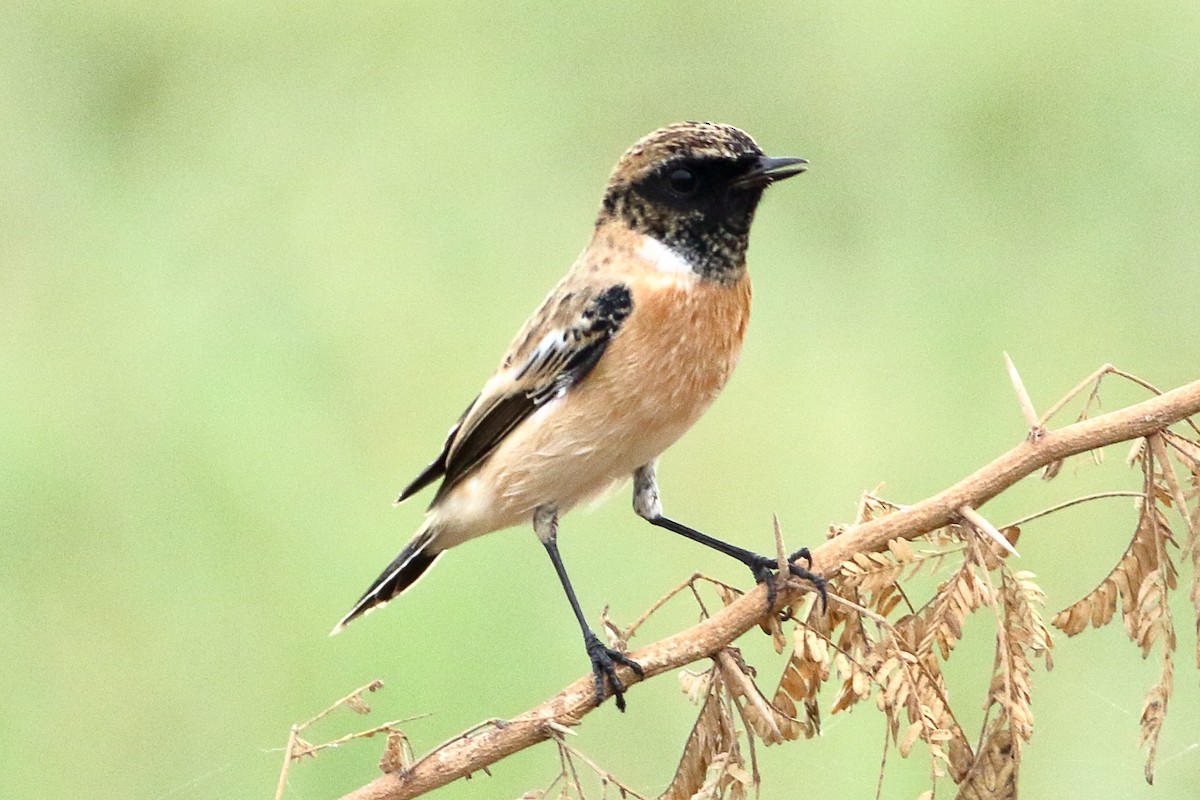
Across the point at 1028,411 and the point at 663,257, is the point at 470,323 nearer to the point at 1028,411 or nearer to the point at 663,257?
the point at 663,257

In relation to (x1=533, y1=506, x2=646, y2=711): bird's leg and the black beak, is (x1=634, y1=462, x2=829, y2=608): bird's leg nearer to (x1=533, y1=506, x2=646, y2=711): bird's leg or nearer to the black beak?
(x1=533, y1=506, x2=646, y2=711): bird's leg

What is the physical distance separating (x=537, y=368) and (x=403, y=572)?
53 cm

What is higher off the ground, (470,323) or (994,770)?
(470,323)

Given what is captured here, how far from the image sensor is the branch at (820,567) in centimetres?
179

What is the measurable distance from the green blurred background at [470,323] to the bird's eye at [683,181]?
1.49 metres

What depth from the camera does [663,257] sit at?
113 inches

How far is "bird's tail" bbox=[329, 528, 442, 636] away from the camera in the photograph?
307cm

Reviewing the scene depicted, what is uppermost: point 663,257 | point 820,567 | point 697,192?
point 697,192

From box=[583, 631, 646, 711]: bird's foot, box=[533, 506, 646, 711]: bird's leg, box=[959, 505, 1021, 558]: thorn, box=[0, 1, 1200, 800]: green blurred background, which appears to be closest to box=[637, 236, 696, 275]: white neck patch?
box=[533, 506, 646, 711]: bird's leg

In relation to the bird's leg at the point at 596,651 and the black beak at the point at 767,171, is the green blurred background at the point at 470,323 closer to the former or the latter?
the bird's leg at the point at 596,651

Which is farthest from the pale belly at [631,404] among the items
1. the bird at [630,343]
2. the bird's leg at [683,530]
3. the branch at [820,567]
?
the branch at [820,567]

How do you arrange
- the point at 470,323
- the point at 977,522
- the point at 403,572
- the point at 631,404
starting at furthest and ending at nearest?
the point at 470,323 < the point at 403,572 < the point at 631,404 < the point at 977,522

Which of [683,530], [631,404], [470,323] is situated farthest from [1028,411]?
[470,323]

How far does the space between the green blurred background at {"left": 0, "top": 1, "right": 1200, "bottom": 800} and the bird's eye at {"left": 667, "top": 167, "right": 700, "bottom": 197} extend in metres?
1.49
